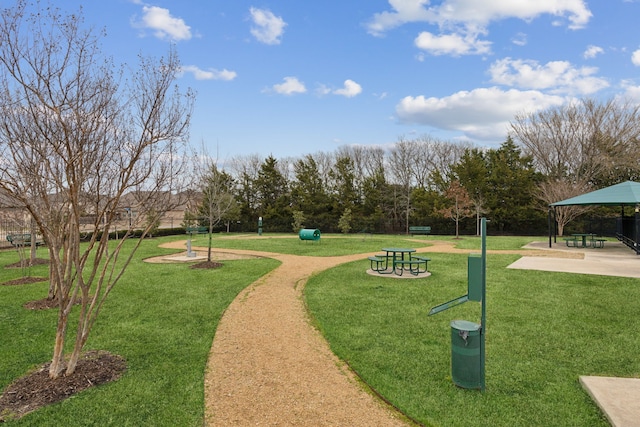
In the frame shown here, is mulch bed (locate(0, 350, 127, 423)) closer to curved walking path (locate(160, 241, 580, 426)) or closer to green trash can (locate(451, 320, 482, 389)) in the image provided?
curved walking path (locate(160, 241, 580, 426))

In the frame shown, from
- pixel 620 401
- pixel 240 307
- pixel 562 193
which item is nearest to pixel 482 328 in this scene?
pixel 620 401

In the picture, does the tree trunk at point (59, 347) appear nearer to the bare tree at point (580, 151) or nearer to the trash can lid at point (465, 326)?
the trash can lid at point (465, 326)

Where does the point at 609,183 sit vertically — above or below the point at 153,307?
above

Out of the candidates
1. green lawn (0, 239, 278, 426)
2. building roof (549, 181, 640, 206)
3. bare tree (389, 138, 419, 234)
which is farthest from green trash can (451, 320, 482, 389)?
bare tree (389, 138, 419, 234)

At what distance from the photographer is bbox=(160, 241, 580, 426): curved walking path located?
3.77 metres

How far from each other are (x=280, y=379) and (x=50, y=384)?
2.61 meters

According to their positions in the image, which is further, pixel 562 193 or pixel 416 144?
pixel 416 144

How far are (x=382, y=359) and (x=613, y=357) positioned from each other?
3.12m

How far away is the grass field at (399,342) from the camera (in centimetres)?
388

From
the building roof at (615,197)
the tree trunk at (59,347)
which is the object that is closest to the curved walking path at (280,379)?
the tree trunk at (59,347)

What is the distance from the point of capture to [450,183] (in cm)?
3278

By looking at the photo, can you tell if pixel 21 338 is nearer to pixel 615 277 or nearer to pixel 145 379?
pixel 145 379

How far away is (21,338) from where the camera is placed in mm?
6012

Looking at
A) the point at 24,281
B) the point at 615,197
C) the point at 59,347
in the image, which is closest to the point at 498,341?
the point at 59,347
